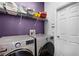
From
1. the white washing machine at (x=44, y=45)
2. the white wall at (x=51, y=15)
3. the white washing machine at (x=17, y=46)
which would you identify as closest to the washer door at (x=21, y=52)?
the white washing machine at (x=17, y=46)

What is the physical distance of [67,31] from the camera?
116cm

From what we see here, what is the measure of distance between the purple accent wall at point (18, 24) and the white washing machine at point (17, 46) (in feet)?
0.19

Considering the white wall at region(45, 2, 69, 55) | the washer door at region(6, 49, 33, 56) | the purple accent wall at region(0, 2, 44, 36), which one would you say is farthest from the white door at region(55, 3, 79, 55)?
the washer door at region(6, 49, 33, 56)

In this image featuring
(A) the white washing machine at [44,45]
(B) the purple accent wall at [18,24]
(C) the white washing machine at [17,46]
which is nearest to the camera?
(C) the white washing machine at [17,46]

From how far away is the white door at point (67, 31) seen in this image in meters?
1.12

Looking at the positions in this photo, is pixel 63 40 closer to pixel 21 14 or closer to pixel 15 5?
pixel 21 14

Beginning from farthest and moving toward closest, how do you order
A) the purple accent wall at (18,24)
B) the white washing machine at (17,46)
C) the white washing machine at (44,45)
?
the white washing machine at (44,45) < the purple accent wall at (18,24) < the white washing machine at (17,46)

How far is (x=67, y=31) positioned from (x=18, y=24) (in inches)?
21.2

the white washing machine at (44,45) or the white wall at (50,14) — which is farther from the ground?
the white wall at (50,14)

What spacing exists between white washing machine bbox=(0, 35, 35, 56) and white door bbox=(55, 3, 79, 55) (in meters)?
0.31

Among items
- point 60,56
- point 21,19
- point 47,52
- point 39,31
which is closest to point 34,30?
point 39,31

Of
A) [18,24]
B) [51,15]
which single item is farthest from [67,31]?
[18,24]

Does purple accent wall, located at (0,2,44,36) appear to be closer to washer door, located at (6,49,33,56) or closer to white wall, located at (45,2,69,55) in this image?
white wall, located at (45,2,69,55)

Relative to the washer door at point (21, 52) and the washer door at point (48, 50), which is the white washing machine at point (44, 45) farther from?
the washer door at point (21, 52)
